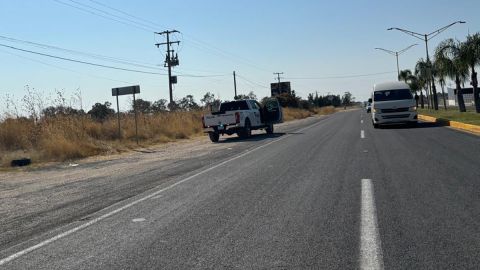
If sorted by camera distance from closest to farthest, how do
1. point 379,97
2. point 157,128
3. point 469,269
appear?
point 469,269 < point 379,97 < point 157,128

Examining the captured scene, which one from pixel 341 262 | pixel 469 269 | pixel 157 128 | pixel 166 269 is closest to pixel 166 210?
pixel 166 269

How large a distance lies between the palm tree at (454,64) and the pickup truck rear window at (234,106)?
23552mm

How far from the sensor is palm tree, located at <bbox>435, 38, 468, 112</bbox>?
4547 cm

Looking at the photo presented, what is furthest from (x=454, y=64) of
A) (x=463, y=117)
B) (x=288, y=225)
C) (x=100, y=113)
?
(x=288, y=225)

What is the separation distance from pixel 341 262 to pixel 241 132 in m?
23.0

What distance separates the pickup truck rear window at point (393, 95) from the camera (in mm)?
28719

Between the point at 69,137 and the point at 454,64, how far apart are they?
33.4 meters

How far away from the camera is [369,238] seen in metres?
6.38

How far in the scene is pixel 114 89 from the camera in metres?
27.1

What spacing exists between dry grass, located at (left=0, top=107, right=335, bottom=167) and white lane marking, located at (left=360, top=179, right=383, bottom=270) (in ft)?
53.9

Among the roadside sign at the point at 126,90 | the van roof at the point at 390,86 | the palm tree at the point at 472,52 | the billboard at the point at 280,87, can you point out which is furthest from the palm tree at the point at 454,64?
the billboard at the point at 280,87

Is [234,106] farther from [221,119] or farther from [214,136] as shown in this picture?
[214,136]

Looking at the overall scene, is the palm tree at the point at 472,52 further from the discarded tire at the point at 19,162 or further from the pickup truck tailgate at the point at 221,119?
the discarded tire at the point at 19,162

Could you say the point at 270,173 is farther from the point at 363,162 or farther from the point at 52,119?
the point at 52,119
